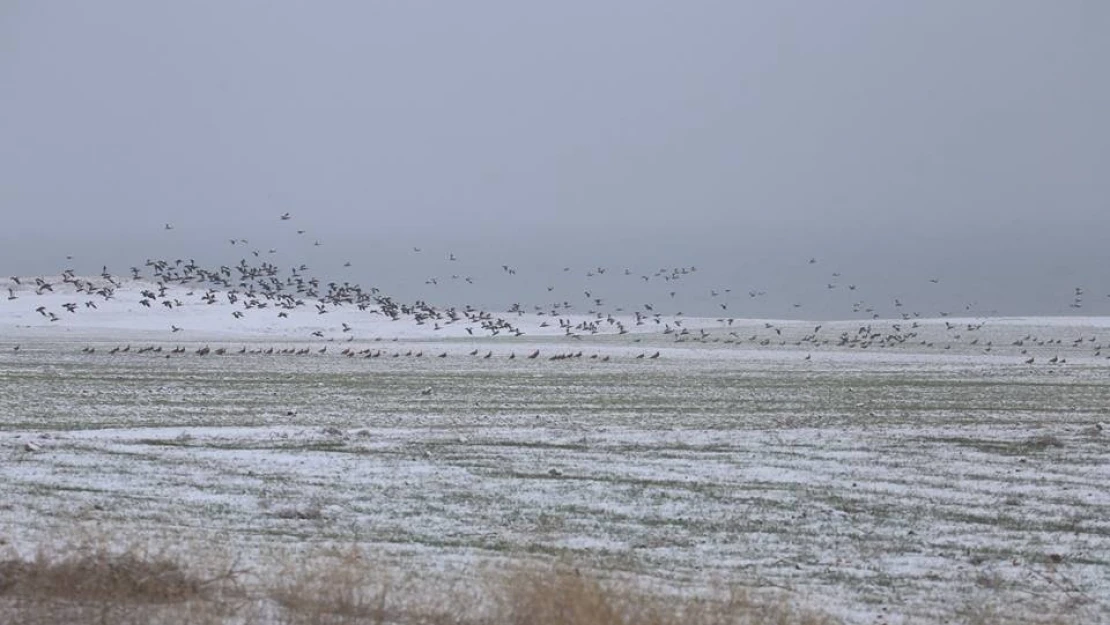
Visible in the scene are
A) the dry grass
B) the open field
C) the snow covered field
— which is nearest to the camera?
the dry grass

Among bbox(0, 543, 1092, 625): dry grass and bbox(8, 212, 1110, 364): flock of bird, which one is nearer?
bbox(0, 543, 1092, 625): dry grass

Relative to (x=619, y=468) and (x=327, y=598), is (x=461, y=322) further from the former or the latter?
(x=327, y=598)

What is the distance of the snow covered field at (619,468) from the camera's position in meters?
14.8

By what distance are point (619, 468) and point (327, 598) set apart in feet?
31.1

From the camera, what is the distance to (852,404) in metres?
31.8

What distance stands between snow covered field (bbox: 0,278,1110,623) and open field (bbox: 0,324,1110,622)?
6cm

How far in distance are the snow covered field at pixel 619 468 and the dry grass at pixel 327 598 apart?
128cm

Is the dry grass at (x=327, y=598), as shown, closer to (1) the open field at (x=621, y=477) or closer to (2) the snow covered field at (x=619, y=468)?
(1) the open field at (x=621, y=477)

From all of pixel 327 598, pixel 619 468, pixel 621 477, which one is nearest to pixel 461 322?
pixel 619 468

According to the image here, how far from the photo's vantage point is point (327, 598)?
11.9 metres

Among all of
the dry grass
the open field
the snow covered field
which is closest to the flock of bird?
the snow covered field

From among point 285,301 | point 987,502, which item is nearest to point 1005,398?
point 987,502

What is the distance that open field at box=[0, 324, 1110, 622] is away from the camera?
14539 millimetres

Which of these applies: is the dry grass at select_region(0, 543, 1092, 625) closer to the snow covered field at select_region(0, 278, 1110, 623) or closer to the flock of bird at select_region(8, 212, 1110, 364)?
the snow covered field at select_region(0, 278, 1110, 623)
